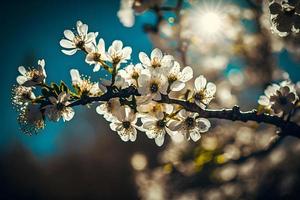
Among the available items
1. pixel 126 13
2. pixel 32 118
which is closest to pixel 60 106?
pixel 32 118

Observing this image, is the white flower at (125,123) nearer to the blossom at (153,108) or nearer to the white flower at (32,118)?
the blossom at (153,108)

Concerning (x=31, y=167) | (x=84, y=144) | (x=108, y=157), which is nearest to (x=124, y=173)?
(x=108, y=157)

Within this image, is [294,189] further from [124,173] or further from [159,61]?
[124,173]

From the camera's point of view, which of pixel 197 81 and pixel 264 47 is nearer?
pixel 197 81

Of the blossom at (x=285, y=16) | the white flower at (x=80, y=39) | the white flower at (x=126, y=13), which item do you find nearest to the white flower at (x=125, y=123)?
the white flower at (x=80, y=39)

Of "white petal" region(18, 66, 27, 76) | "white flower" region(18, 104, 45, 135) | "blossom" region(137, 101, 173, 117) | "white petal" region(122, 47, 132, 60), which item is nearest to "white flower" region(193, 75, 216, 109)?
"blossom" region(137, 101, 173, 117)

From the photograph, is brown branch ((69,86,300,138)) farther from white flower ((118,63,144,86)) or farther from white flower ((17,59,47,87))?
white flower ((17,59,47,87))
